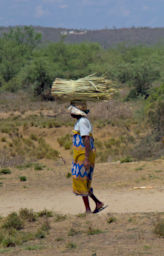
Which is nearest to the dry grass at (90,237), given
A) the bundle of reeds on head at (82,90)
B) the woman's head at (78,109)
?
the woman's head at (78,109)

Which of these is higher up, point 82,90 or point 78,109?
point 82,90

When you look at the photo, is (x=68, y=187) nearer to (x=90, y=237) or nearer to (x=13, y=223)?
(x=13, y=223)

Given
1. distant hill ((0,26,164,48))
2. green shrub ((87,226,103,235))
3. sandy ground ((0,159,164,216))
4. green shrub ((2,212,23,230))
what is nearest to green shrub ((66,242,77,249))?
green shrub ((87,226,103,235))

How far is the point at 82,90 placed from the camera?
768 cm

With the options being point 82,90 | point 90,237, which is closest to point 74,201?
point 82,90

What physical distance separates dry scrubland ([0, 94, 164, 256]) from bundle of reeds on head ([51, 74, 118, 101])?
1.80m

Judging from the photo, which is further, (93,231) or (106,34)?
(106,34)

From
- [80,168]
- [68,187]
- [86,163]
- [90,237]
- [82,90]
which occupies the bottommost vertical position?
[68,187]

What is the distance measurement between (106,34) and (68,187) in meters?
127

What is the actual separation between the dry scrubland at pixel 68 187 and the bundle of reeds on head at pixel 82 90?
5.90 ft

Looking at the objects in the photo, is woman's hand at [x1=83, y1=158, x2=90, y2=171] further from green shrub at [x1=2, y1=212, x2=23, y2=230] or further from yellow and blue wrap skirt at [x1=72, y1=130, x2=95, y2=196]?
green shrub at [x1=2, y1=212, x2=23, y2=230]

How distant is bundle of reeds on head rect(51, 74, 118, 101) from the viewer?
7.66 m

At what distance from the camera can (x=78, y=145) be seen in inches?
296

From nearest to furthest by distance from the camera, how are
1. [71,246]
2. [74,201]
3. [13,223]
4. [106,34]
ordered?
1. [71,246]
2. [13,223]
3. [74,201]
4. [106,34]
